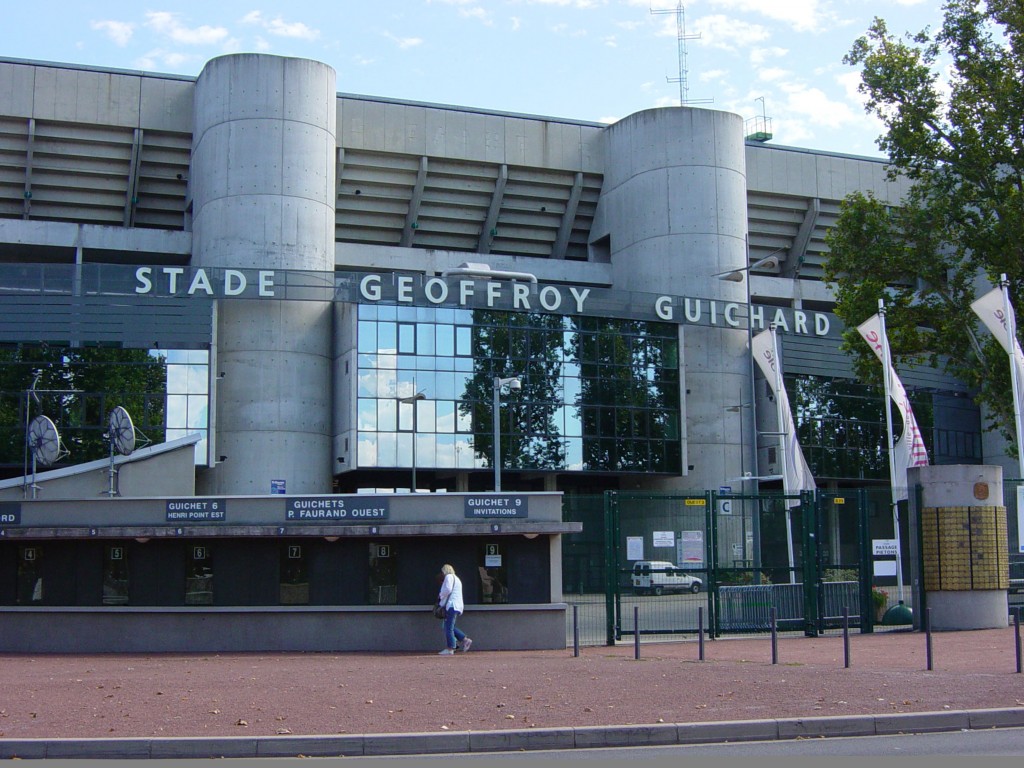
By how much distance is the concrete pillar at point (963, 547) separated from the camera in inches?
960

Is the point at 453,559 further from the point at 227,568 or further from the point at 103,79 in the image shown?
the point at 103,79

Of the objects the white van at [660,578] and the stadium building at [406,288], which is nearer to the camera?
the white van at [660,578]

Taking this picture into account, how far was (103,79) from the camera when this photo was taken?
170ft

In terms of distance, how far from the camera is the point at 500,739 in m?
11.5

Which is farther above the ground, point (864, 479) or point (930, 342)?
point (930, 342)

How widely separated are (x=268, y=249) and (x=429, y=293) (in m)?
6.62

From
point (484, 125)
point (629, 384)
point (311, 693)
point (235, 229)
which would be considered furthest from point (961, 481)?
point (484, 125)

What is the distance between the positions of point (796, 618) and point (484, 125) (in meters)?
36.7

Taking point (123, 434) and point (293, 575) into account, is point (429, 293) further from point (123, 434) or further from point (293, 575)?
point (293, 575)

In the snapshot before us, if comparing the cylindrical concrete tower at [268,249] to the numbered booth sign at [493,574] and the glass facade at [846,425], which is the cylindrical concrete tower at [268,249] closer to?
the glass facade at [846,425]

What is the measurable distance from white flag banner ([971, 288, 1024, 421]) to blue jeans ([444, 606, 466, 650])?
1596cm

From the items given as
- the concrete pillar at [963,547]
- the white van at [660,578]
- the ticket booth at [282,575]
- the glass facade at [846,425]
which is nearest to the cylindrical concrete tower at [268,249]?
the glass facade at [846,425]

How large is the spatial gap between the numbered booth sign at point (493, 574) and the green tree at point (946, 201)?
18687 millimetres

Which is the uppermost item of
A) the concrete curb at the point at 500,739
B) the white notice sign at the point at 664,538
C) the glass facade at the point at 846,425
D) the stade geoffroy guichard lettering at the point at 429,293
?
the stade geoffroy guichard lettering at the point at 429,293
